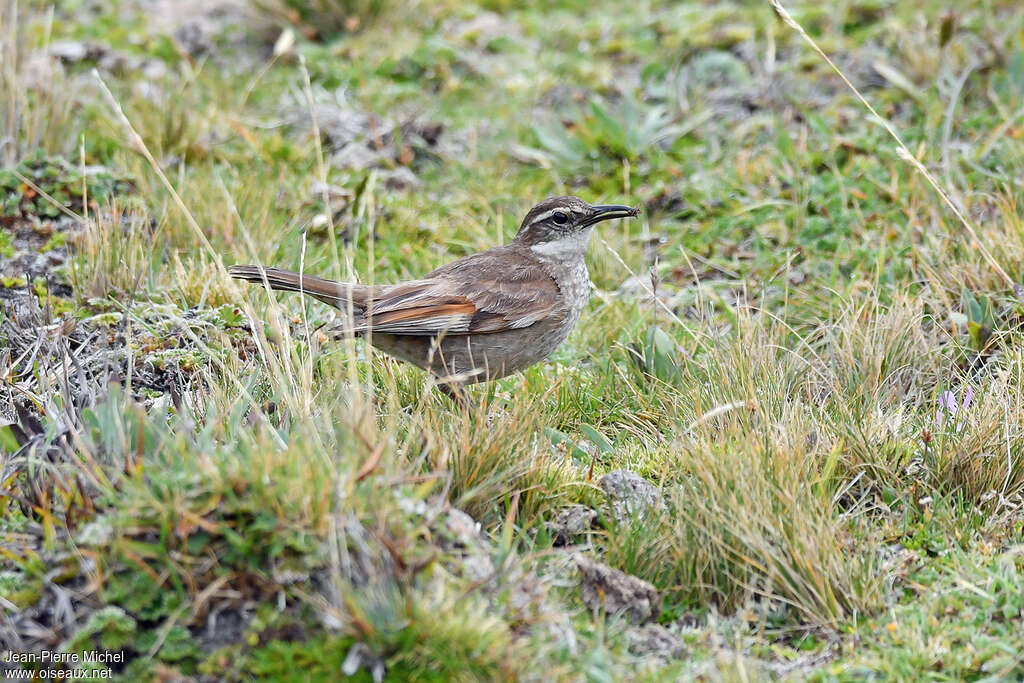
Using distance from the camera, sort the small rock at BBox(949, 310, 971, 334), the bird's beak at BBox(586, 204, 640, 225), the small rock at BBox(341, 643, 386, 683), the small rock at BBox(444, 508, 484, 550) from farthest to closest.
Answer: the bird's beak at BBox(586, 204, 640, 225) < the small rock at BBox(949, 310, 971, 334) < the small rock at BBox(444, 508, 484, 550) < the small rock at BBox(341, 643, 386, 683)

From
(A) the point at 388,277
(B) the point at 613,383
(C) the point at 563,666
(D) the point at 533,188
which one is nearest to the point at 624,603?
(C) the point at 563,666

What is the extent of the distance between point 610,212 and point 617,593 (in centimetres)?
245

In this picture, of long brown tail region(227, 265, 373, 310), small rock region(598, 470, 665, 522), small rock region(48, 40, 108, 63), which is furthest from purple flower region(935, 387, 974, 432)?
small rock region(48, 40, 108, 63)

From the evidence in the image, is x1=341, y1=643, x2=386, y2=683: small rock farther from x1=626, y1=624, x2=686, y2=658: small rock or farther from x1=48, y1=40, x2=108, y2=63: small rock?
x1=48, y1=40, x2=108, y2=63: small rock

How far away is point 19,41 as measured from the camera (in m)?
7.59

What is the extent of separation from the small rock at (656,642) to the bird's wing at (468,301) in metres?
1.92

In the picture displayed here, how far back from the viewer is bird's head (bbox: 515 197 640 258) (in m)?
5.86

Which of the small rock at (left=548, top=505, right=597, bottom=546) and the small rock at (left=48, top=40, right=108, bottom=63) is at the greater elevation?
the small rock at (left=48, top=40, right=108, bottom=63)

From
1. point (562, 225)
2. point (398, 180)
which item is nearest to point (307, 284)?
point (562, 225)

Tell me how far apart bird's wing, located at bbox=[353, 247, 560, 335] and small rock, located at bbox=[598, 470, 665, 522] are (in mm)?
1093

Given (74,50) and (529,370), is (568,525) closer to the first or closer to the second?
(529,370)

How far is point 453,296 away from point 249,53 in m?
5.51

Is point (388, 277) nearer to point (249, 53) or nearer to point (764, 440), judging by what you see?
point (764, 440)

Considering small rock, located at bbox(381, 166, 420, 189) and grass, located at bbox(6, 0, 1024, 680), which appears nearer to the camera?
grass, located at bbox(6, 0, 1024, 680)
